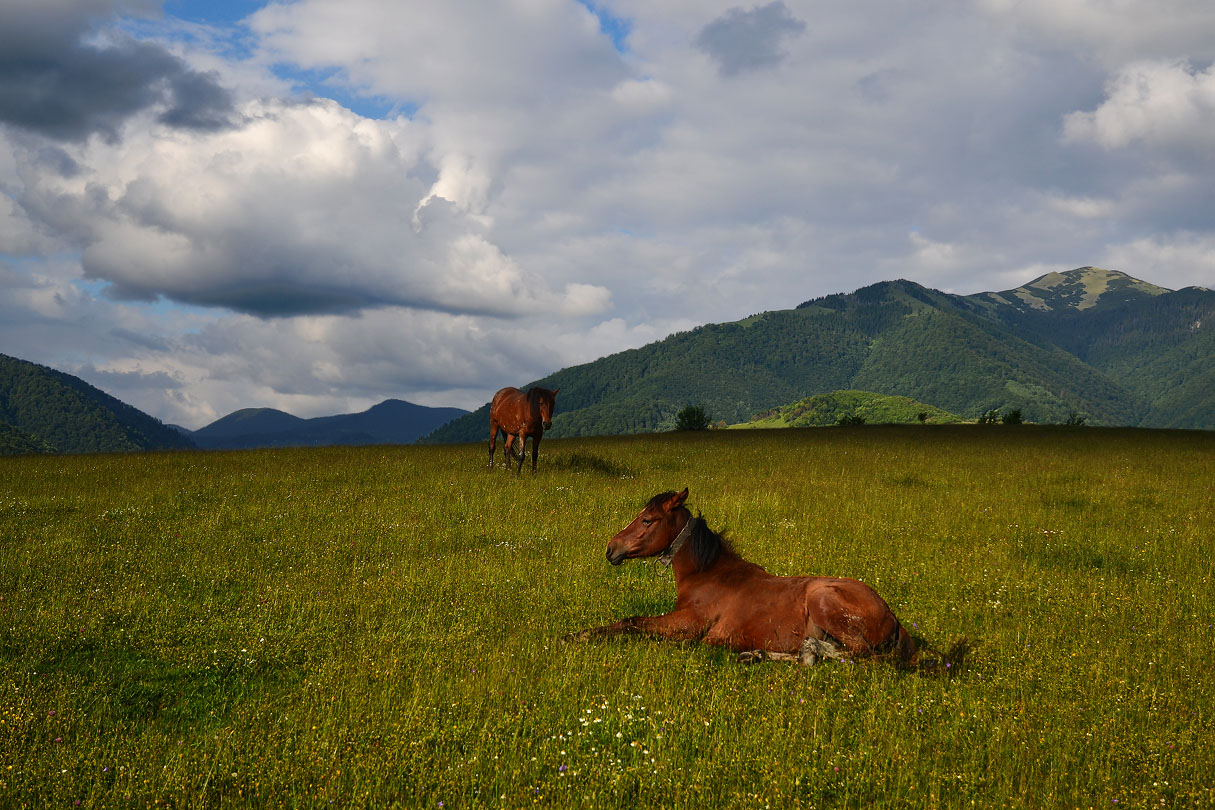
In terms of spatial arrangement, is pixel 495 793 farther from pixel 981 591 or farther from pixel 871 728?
pixel 981 591

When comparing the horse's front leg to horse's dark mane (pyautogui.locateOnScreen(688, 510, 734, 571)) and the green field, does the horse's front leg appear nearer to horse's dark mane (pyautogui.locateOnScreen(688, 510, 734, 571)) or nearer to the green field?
the green field

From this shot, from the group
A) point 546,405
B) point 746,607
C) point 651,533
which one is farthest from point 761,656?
point 546,405

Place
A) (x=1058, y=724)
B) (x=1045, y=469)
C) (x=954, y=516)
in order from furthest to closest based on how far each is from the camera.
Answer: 1. (x=1045, y=469)
2. (x=954, y=516)
3. (x=1058, y=724)

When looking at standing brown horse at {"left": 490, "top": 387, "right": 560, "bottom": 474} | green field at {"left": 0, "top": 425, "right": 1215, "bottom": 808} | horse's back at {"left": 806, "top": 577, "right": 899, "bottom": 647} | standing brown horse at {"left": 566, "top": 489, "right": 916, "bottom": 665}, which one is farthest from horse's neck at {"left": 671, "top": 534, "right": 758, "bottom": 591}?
standing brown horse at {"left": 490, "top": 387, "right": 560, "bottom": 474}

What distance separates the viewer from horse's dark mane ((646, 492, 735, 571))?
7.64 m

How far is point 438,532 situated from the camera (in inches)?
522

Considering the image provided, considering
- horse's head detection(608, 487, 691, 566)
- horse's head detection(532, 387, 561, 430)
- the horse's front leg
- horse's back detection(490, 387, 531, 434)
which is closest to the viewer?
the horse's front leg

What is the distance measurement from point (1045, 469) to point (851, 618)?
1986 centimetres

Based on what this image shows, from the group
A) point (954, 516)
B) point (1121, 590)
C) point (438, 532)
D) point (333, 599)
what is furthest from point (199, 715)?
point (954, 516)

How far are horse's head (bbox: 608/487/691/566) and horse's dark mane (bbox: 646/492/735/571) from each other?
0.23ft

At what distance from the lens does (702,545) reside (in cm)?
770

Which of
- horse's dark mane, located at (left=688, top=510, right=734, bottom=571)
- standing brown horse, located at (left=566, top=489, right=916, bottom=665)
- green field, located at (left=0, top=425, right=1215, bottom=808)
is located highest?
horse's dark mane, located at (left=688, top=510, right=734, bottom=571)

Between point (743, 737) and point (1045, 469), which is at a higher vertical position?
point (1045, 469)

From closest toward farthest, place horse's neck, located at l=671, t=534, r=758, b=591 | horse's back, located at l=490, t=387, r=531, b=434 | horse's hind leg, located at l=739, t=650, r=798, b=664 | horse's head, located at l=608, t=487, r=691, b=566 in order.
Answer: horse's hind leg, located at l=739, t=650, r=798, b=664 < horse's head, located at l=608, t=487, r=691, b=566 < horse's neck, located at l=671, t=534, r=758, b=591 < horse's back, located at l=490, t=387, r=531, b=434
